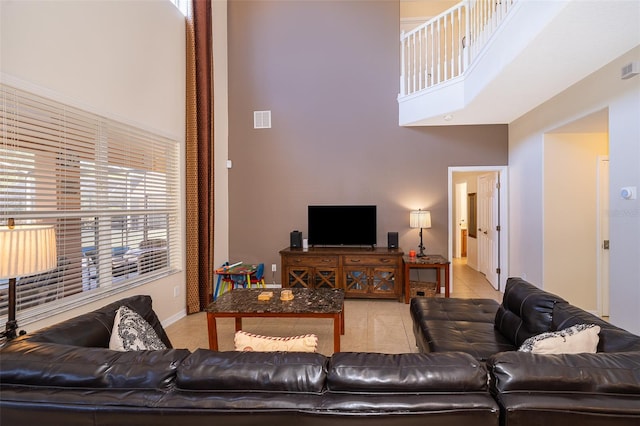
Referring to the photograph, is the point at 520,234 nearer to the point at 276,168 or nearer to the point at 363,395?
the point at 276,168

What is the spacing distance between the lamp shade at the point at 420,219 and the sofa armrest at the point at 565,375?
3.73 meters

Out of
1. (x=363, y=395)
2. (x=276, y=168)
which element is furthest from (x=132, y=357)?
(x=276, y=168)

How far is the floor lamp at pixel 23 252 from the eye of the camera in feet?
5.23

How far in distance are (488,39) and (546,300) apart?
264 centimetres

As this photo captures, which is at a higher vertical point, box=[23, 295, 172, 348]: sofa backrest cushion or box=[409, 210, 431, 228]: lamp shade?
box=[409, 210, 431, 228]: lamp shade

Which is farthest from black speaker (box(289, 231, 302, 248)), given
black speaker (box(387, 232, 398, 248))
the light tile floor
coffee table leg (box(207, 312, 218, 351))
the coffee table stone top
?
coffee table leg (box(207, 312, 218, 351))

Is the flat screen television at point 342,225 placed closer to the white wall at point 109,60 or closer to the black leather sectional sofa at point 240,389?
the white wall at point 109,60

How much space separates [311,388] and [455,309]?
2.12m

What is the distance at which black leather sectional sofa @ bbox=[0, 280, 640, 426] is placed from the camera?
1.10 m

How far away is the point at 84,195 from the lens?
9.31ft

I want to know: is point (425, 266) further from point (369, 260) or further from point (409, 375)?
point (409, 375)

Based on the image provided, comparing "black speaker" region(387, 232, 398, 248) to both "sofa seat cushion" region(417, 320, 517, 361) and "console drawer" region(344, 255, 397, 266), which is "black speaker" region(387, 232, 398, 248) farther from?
"sofa seat cushion" region(417, 320, 517, 361)

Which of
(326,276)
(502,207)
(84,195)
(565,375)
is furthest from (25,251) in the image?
(502,207)

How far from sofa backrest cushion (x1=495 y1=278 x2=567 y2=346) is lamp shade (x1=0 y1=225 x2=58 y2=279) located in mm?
2969
